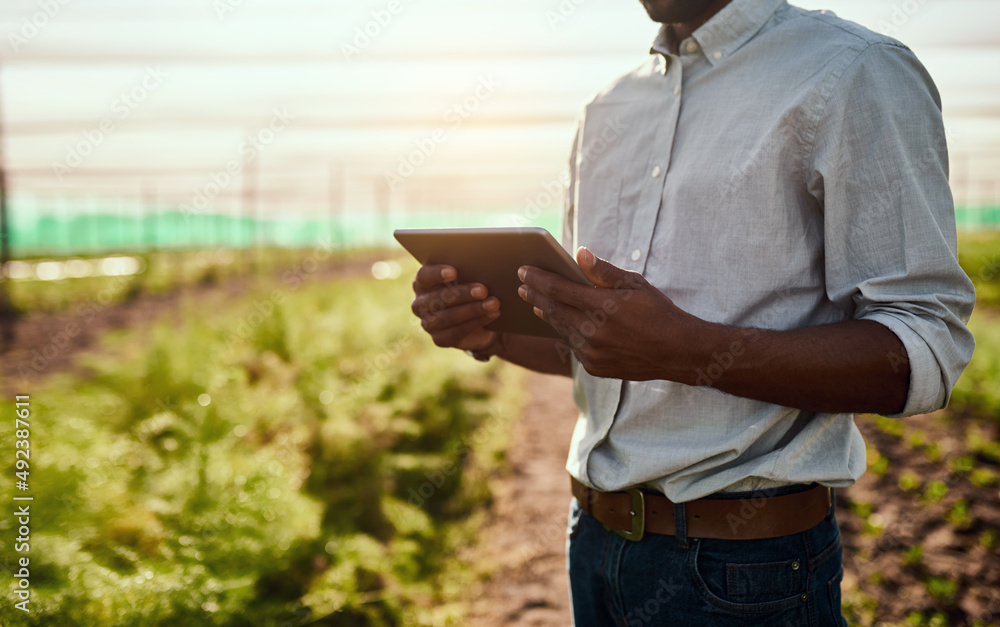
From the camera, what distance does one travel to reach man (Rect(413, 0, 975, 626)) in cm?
95

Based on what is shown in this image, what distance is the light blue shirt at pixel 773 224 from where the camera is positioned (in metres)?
0.95

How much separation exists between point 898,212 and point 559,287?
0.52 m

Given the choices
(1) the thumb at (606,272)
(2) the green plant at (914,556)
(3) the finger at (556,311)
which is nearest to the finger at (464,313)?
(3) the finger at (556,311)

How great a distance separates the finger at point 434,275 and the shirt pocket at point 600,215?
30 centimetres

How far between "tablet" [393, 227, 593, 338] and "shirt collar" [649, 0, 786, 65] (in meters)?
0.53

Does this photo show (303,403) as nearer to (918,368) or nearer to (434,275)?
(434,275)

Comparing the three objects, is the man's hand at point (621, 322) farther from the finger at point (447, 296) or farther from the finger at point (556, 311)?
the finger at point (447, 296)

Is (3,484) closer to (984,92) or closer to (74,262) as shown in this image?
(984,92)

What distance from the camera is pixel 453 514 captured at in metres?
3.89

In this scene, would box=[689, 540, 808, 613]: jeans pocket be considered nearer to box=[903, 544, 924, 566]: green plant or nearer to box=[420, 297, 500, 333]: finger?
box=[420, 297, 500, 333]: finger

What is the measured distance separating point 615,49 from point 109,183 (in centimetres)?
2214

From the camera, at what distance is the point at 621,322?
949mm

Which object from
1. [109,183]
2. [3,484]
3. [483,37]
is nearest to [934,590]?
[3,484]

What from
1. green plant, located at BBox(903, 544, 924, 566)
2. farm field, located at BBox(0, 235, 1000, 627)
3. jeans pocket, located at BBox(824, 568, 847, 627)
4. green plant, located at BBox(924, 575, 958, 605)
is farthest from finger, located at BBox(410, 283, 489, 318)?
green plant, located at BBox(903, 544, 924, 566)
